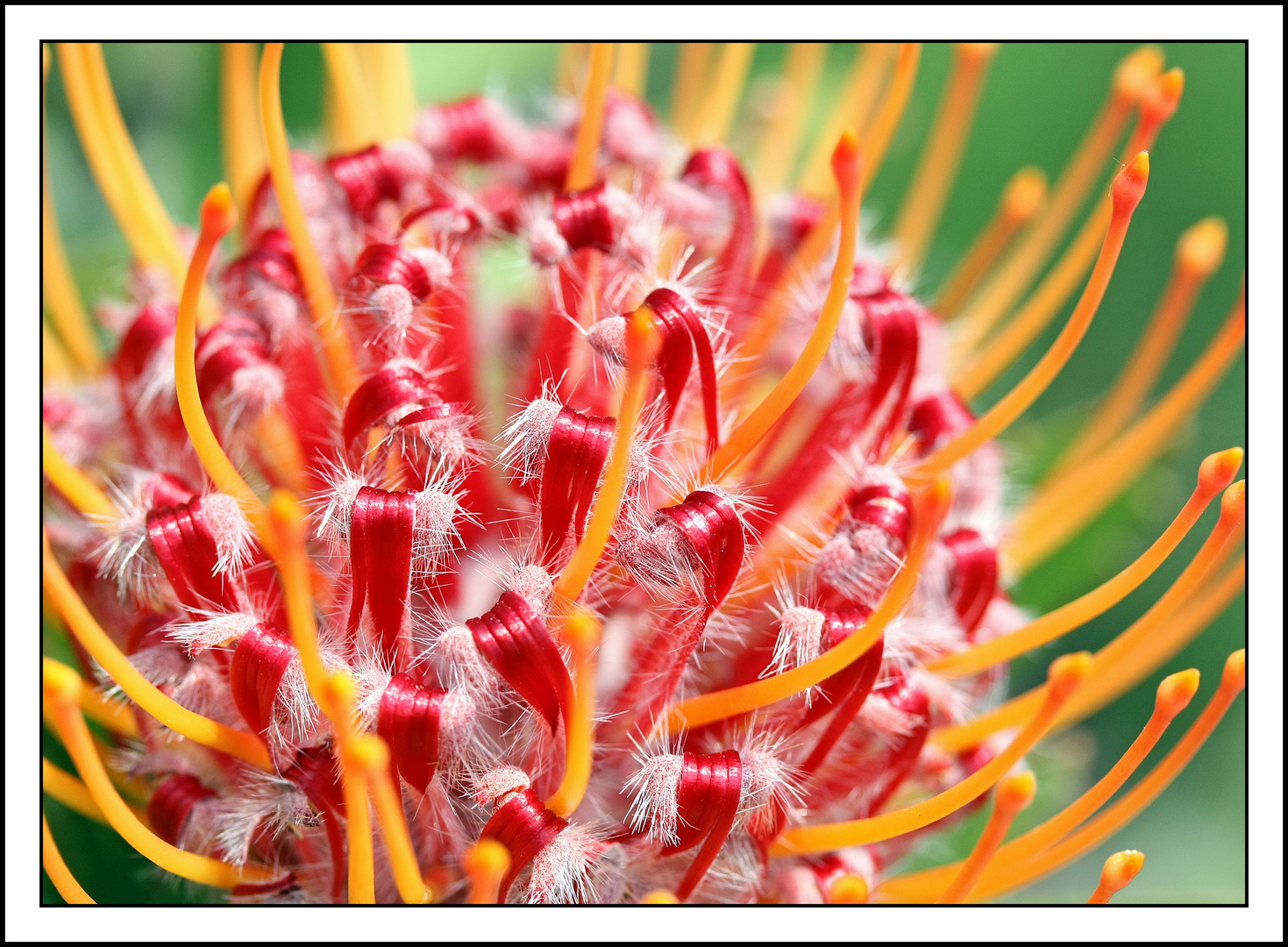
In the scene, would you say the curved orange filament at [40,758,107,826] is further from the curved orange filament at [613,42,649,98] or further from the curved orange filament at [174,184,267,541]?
the curved orange filament at [613,42,649,98]

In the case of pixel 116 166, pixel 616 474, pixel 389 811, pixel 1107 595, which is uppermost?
pixel 116 166

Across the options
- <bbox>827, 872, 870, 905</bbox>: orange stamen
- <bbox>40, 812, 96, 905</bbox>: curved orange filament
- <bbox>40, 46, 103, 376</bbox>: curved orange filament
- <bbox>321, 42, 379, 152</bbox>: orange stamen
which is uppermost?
<bbox>321, 42, 379, 152</bbox>: orange stamen

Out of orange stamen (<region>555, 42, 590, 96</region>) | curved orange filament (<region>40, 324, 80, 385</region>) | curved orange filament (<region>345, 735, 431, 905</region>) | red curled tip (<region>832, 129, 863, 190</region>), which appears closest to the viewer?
curved orange filament (<region>345, 735, 431, 905</region>)

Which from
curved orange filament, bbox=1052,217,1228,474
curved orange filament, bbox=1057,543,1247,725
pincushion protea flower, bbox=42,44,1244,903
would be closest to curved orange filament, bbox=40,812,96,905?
pincushion protea flower, bbox=42,44,1244,903

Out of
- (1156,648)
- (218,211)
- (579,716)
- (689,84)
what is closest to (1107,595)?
(1156,648)

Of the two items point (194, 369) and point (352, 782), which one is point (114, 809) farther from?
point (194, 369)

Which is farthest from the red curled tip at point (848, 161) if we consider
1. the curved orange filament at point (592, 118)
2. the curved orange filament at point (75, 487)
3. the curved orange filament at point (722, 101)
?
the curved orange filament at point (75, 487)
